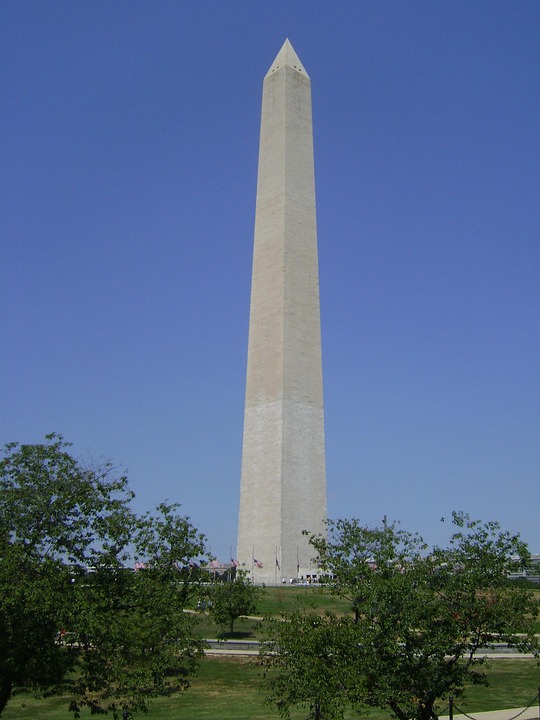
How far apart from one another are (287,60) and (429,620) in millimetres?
52639

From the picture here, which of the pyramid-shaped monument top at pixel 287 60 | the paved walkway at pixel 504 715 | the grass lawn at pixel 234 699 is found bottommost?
the paved walkway at pixel 504 715

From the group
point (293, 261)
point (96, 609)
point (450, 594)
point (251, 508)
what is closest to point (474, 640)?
point (450, 594)

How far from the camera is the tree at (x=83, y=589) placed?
15625mm

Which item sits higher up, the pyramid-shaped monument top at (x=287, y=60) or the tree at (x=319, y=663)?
the pyramid-shaped monument top at (x=287, y=60)

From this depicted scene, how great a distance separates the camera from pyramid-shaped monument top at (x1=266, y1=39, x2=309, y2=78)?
60.4 meters

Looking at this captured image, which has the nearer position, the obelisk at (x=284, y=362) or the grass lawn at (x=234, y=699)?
the grass lawn at (x=234, y=699)

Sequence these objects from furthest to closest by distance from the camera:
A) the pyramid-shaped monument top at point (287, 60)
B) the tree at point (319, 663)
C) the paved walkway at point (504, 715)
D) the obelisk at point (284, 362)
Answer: the pyramid-shaped monument top at point (287, 60), the obelisk at point (284, 362), the paved walkway at point (504, 715), the tree at point (319, 663)

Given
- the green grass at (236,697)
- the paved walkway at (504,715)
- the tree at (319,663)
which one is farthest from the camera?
the green grass at (236,697)

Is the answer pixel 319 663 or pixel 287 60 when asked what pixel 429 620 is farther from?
pixel 287 60

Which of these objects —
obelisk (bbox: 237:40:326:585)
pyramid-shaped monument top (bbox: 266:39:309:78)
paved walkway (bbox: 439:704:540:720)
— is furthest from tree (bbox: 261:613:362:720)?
pyramid-shaped monument top (bbox: 266:39:309:78)

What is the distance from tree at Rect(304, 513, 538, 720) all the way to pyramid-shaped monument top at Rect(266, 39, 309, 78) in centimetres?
5041

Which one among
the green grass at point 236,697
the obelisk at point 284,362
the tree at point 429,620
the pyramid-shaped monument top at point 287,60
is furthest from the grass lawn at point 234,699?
the pyramid-shaped monument top at point 287,60

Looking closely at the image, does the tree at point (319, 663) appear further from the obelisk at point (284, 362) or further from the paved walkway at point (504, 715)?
the obelisk at point (284, 362)

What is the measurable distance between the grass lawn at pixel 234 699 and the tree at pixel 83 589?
5.60 metres
